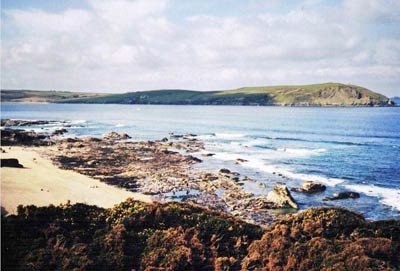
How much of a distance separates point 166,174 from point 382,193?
77.5 feet

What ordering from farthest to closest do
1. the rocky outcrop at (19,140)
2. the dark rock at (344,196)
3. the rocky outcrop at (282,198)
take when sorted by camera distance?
the rocky outcrop at (19,140), the dark rock at (344,196), the rocky outcrop at (282,198)

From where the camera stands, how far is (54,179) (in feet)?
120

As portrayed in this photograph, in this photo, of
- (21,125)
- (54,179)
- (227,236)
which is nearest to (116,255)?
(227,236)

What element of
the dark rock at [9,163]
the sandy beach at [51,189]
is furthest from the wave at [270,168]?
the dark rock at [9,163]

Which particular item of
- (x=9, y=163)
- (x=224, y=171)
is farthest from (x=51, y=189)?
(x=224, y=171)

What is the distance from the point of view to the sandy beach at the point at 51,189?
90.9ft

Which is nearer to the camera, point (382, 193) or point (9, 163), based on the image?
point (382, 193)

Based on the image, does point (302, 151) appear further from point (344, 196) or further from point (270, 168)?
point (344, 196)

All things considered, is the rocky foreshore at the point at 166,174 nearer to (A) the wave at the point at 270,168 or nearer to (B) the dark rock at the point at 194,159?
(B) the dark rock at the point at 194,159

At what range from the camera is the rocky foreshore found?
31766 mm

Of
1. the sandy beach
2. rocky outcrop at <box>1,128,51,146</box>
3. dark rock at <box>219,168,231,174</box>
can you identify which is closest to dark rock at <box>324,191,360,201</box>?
dark rock at <box>219,168,231,174</box>

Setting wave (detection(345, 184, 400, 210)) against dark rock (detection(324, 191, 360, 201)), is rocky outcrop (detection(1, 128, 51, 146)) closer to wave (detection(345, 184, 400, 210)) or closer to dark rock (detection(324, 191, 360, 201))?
dark rock (detection(324, 191, 360, 201))

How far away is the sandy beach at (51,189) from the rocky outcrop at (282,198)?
36.9 ft

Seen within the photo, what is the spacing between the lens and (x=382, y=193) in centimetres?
3572
